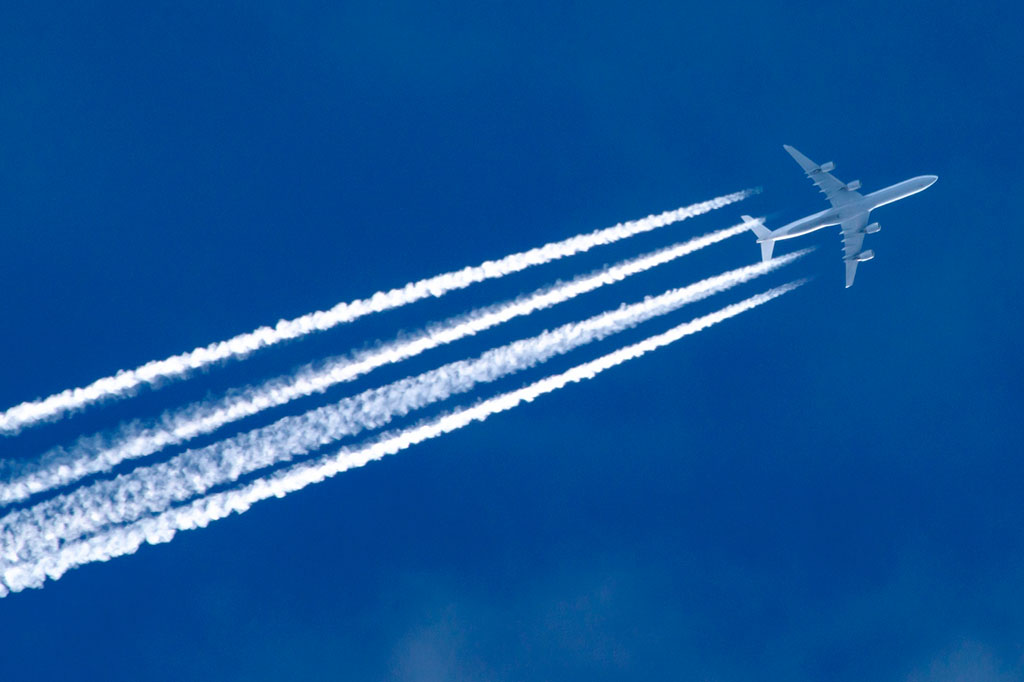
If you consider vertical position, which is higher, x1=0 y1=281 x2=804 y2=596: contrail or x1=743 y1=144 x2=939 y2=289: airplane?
x1=743 y1=144 x2=939 y2=289: airplane

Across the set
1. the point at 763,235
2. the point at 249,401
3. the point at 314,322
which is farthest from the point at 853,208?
the point at 249,401

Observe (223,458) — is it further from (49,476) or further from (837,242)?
(837,242)

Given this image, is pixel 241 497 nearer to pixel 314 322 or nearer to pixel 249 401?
pixel 249 401

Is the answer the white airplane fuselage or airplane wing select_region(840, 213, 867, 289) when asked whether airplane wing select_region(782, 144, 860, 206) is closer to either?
the white airplane fuselage

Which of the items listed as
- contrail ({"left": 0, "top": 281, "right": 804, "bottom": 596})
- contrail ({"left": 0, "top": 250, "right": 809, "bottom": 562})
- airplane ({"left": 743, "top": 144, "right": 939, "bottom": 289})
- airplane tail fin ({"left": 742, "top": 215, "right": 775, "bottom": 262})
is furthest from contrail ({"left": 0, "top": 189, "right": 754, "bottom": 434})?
contrail ({"left": 0, "top": 281, "right": 804, "bottom": 596})

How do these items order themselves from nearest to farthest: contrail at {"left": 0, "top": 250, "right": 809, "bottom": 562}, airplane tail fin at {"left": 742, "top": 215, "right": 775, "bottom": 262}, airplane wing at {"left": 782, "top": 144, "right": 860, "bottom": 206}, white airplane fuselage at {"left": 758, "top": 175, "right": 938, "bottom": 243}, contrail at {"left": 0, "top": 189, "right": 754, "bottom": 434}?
contrail at {"left": 0, "top": 250, "right": 809, "bottom": 562} < contrail at {"left": 0, "top": 189, "right": 754, "bottom": 434} < white airplane fuselage at {"left": 758, "top": 175, "right": 938, "bottom": 243} < airplane wing at {"left": 782, "top": 144, "right": 860, "bottom": 206} < airplane tail fin at {"left": 742, "top": 215, "right": 775, "bottom": 262}

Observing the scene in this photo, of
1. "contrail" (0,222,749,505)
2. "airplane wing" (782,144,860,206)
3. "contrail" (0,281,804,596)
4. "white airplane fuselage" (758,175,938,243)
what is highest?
"airplane wing" (782,144,860,206)

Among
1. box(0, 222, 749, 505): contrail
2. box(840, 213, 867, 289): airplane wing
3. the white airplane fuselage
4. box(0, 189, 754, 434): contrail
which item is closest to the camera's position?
box(0, 222, 749, 505): contrail

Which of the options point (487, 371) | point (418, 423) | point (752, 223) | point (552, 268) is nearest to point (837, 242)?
point (752, 223)
